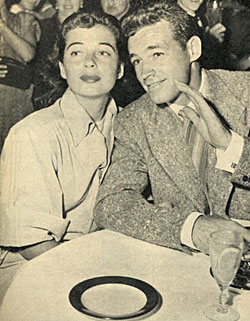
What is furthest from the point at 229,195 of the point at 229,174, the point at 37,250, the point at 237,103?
the point at 37,250

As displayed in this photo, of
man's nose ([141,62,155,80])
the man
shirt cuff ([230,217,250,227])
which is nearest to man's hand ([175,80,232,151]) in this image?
the man

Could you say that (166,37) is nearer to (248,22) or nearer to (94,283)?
(248,22)

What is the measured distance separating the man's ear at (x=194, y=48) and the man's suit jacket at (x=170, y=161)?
0.29 feet

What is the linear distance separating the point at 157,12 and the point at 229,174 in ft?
2.39

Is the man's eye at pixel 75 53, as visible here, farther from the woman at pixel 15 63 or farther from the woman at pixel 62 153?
the woman at pixel 15 63

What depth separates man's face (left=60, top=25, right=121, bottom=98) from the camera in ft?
6.20

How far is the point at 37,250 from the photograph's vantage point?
1.93 meters

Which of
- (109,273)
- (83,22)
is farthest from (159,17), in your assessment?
(109,273)

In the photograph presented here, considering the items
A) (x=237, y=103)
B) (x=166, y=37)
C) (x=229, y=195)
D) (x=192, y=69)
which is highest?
(x=166, y=37)

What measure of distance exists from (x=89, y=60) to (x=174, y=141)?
498 millimetres

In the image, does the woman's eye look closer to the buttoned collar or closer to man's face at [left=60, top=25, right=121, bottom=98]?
man's face at [left=60, top=25, right=121, bottom=98]

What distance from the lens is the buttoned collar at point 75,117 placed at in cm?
192

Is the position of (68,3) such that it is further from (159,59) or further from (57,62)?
(159,59)

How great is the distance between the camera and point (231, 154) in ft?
6.33
